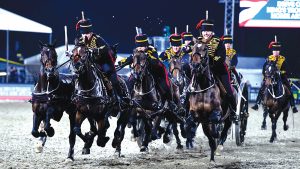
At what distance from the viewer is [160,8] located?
114ft

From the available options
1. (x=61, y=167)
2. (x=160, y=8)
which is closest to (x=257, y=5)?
(x=160, y=8)

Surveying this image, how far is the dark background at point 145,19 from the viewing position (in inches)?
1350

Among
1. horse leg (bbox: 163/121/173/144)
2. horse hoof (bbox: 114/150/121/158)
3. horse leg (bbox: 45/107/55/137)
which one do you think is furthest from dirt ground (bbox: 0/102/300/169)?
horse leg (bbox: 45/107/55/137)

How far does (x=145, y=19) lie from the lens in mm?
35031

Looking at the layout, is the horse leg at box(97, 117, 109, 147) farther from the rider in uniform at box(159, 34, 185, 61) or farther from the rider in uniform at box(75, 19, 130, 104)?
the rider in uniform at box(159, 34, 185, 61)

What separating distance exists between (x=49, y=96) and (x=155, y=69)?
98.8 inches

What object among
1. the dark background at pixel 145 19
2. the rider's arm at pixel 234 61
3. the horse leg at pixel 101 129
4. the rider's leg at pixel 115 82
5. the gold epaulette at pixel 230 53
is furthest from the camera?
the dark background at pixel 145 19

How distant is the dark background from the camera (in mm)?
34281

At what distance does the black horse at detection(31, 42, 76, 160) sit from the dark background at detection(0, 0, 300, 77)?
67.7 feet

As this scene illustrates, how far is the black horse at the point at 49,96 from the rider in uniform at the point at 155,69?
170 centimetres

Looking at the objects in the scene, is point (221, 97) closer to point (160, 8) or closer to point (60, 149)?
point (60, 149)

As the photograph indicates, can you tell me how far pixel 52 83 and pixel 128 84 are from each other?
2.05 meters

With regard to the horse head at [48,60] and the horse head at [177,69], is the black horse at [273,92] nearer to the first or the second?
the horse head at [177,69]

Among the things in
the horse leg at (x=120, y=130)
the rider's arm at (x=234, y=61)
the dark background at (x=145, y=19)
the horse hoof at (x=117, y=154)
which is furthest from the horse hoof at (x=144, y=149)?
the dark background at (x=145, y=19)
